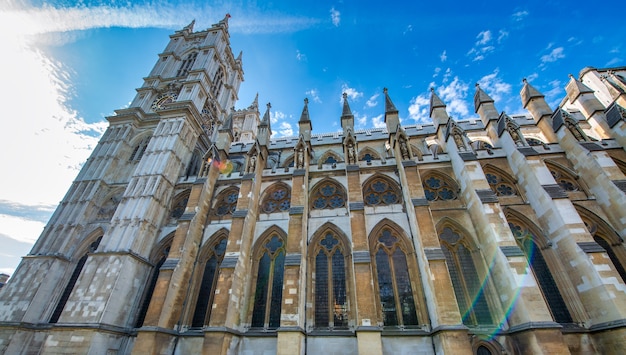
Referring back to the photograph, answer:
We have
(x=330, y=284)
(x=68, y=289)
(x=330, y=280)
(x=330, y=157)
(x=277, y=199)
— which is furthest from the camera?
(x=330, y=157)

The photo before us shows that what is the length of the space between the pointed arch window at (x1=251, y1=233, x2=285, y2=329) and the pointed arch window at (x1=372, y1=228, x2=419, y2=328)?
15.5ft

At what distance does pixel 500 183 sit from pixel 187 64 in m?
28.4

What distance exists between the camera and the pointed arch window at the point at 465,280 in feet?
37.7

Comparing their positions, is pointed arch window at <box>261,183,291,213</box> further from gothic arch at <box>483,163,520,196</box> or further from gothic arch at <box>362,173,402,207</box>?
gothic arch at <box>483,163,520,196</box>

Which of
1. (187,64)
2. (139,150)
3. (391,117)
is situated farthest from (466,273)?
(187,64)

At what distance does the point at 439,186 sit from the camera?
15.5 m

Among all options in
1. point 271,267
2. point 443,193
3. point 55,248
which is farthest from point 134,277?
point 443,193

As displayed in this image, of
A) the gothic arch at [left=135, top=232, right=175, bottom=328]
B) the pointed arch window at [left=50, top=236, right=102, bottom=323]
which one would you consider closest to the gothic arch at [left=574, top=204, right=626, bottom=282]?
the gothic arch at [left=135, top=232, right=175, bottom=328]

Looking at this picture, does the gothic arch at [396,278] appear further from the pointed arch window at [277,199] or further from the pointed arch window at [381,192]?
the pointed arch window at [277,199]

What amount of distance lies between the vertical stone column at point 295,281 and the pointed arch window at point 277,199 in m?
1.65

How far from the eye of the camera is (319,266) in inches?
535

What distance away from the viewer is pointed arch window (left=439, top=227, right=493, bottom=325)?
11500 millimetres

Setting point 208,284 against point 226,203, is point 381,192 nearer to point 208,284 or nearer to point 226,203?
point 226,203

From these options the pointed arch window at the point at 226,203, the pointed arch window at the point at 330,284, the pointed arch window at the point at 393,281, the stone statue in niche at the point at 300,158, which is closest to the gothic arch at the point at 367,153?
the stone statue in niche at the point at 300,158
